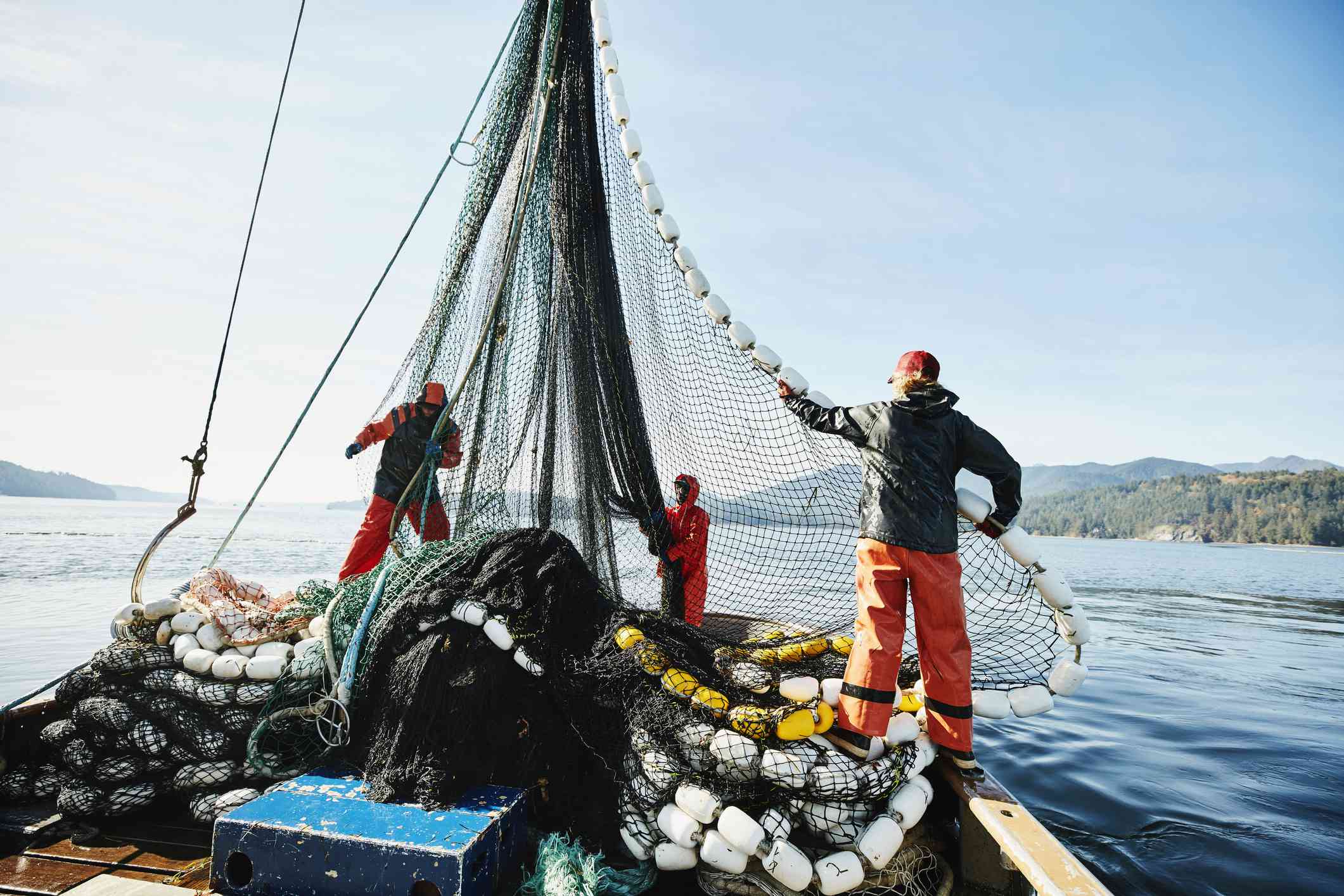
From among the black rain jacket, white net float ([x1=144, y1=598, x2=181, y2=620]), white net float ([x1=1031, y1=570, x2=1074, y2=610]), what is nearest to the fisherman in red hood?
the black rain jacket

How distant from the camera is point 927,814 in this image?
3262mm

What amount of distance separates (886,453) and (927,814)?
1.67m

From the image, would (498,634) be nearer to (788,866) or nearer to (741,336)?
(788,866)

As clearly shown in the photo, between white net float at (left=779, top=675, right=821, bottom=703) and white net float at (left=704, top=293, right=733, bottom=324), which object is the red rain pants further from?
white net float at (left=779, top=675, right=821, bottom=703)

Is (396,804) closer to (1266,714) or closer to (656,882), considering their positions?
(656,882)

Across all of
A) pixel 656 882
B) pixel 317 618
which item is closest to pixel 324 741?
pixel 317 618

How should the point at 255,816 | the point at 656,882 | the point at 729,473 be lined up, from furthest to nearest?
the point at 729,473, the point at 656,882, the point at 255,816

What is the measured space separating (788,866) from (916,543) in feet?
4.73

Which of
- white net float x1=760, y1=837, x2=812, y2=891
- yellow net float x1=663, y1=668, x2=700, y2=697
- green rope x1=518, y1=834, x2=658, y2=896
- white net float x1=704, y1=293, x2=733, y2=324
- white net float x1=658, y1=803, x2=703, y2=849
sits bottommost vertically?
green rope x1=518, y1=834, x2=658, y2=896

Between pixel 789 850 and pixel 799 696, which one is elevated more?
pixel 799 696

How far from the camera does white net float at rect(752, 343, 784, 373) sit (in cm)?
372

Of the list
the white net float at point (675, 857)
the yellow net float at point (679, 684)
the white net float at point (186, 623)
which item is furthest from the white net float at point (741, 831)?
the white net float at point (186, 623)

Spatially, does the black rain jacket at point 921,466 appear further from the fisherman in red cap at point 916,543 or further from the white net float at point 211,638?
the white net float at point 211,638

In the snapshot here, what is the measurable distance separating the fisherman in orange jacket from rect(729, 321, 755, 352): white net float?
6.83ft
